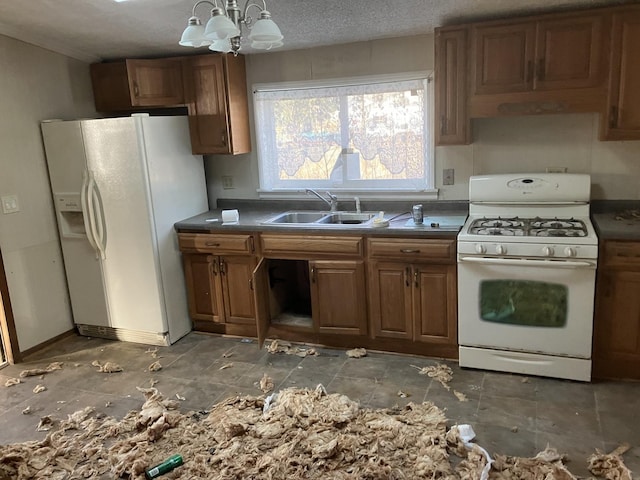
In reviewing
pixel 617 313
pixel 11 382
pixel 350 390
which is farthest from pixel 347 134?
pixel 11 382

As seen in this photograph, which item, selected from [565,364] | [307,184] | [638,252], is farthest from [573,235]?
[307,184]

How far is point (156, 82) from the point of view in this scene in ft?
12.7

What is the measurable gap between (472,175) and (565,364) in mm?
1372

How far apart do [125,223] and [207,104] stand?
1.07 meters

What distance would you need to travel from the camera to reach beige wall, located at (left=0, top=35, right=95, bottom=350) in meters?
3.58

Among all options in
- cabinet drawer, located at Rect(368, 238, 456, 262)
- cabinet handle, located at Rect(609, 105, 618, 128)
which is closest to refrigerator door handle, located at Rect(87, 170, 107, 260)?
cabinet drawer, located at Rect(368, 238, 456, 262)

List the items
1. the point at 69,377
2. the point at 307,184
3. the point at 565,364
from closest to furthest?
the point at 565,364
the point at 69,377
the point at 307,184

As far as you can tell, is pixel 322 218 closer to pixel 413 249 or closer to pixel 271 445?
pixel 413 249

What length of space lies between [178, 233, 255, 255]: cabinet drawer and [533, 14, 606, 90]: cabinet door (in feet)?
7.00

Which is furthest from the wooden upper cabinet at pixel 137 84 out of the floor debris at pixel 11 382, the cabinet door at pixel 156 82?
the floor debris at pixel 11 382

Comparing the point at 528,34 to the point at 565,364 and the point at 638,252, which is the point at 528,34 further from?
the point at 565,364

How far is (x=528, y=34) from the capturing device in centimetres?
303

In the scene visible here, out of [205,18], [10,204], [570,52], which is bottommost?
[10,204]

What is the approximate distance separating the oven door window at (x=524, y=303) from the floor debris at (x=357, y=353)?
843 mm
